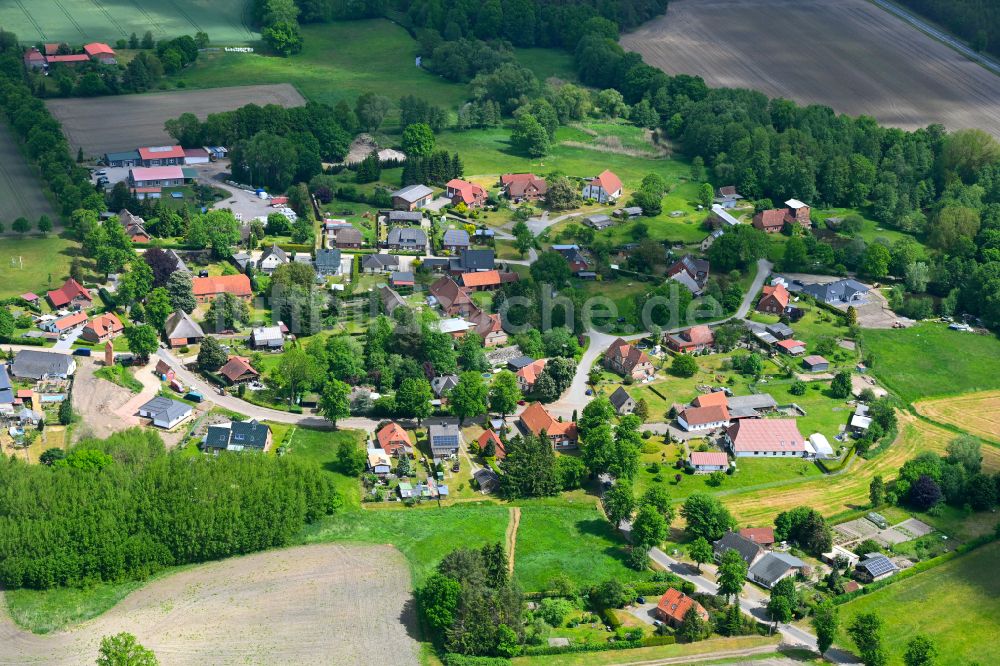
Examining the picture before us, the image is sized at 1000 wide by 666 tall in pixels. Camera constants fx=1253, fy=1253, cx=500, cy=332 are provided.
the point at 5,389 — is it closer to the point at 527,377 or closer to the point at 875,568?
the point at 527,377

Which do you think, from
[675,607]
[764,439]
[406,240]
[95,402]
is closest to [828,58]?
[406,240]

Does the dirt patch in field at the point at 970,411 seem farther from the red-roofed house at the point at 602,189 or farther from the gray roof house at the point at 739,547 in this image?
the red-roofed house at the point at 602,189

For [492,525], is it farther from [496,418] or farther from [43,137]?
[43,137]

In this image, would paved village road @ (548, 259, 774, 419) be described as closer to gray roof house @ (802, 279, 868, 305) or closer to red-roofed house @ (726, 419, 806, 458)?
gray roof house @ (802, 279, 868, 305)

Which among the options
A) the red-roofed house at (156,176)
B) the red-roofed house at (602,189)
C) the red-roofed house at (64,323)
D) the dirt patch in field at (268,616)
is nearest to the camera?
the dirt patch in field at (268,616)

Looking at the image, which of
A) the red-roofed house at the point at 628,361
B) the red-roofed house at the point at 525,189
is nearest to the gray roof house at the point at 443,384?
the red-roofed house at the point at 628,361

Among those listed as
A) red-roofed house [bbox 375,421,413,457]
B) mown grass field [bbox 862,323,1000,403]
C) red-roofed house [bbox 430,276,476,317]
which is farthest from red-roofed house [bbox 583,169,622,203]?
red-roofed house [bbox 375,421,413,457]
